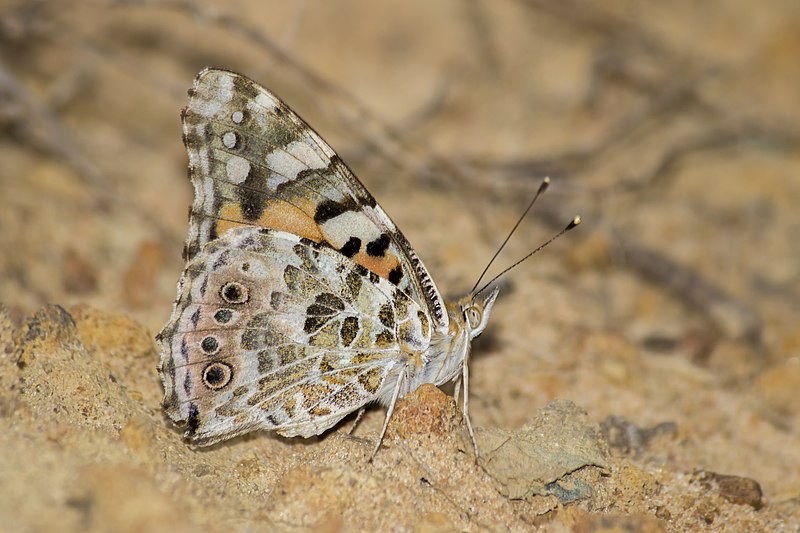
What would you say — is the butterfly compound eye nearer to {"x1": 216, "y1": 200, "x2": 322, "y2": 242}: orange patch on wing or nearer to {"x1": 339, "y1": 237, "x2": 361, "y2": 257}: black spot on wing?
{"x1": 339, "y1": 237, "x2": 361, "y2": 257}: black spot on wing

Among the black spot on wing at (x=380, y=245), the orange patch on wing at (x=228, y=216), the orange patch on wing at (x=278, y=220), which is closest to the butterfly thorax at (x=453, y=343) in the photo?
the black spot on wing at (x=380, y=245)

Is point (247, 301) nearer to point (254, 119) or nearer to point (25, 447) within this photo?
point (254, 119)

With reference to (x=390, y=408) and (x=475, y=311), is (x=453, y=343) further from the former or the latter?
(x=390, y=408)

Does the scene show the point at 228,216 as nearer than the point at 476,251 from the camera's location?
Yes

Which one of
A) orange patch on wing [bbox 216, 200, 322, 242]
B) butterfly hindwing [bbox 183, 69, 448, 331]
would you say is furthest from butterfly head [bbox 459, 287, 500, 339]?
orange patch on wing [bbox 216, 200, 322, 242]

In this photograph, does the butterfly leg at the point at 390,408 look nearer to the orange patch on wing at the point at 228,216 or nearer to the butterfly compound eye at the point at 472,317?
the butterfly compound eye at the point at 472,317

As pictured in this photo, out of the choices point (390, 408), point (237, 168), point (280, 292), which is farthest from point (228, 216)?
point (390, 408)
